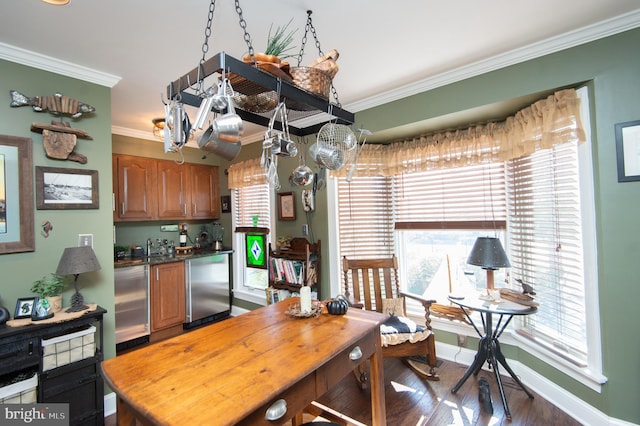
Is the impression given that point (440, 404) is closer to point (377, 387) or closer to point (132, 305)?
point (377, 387)

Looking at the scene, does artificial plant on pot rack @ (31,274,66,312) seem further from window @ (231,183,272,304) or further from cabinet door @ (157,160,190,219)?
window @ (231,183,272,304)

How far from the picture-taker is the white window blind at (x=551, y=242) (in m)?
1.99

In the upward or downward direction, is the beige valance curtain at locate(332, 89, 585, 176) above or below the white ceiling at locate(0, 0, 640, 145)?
below

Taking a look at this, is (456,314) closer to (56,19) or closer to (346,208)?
(346,208)

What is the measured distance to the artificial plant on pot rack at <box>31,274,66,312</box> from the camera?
76.4 inches

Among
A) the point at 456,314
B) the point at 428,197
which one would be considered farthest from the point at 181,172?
the point at 456,314

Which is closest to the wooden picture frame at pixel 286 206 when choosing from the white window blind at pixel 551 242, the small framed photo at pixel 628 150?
the white window blind at pixel 551 242

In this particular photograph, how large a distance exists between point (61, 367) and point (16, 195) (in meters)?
1.18

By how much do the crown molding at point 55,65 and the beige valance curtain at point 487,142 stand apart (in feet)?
6.87

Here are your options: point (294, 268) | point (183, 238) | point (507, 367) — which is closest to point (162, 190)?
point (183, 238)

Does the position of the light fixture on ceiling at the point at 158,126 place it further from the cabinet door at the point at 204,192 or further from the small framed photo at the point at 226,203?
the small framed photo at the point at 226,203

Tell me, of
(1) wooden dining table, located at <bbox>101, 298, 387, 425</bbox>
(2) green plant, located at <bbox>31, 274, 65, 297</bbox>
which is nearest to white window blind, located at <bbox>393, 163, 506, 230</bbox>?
(1) wooden dining table, located at <bbox>101, 298, 387, 425</bbox>

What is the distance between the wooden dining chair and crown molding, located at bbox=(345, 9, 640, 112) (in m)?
1.58

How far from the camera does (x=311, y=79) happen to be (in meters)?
1.34
